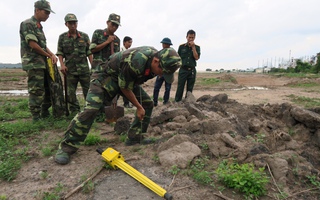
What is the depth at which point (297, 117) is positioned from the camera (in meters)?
4.27

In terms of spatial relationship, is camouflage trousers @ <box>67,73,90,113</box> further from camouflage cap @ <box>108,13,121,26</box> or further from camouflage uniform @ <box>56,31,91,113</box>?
camouflage cap @ <box>108,13,121,26</box>

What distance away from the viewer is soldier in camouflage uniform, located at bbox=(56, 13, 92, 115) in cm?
476

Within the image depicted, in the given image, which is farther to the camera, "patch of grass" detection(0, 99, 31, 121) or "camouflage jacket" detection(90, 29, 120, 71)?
"patch of grass" detection(0, 99, 31, 121)

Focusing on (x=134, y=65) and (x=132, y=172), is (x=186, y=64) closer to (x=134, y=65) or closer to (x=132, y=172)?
(x=134, y=65)

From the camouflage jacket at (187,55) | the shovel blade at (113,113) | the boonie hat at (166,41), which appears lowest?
the shovel blade at (113,113)

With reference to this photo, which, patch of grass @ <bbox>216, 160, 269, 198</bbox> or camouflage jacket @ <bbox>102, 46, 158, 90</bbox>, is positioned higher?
camouflage jacket @ <bbox>102, 46, 158, 90</bbox>

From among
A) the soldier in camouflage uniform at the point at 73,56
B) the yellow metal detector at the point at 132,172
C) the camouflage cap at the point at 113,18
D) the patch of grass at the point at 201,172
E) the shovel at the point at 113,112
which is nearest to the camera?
the yellow metal detector at the point at 132,172

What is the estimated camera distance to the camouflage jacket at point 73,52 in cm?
476

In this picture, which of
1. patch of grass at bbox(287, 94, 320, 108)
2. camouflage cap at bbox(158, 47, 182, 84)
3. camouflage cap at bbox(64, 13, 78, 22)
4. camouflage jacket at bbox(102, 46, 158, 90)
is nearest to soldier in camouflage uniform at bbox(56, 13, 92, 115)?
camouflage cap at bbox(64, 13, 78, 22)

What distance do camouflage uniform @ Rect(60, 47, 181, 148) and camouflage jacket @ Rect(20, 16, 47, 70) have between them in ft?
5.82

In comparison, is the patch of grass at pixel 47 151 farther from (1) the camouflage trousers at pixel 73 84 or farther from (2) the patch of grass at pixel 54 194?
(1) the camouflage trousers at pixel 73 84

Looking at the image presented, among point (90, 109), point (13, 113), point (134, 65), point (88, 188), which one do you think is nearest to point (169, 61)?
point (134, 65)

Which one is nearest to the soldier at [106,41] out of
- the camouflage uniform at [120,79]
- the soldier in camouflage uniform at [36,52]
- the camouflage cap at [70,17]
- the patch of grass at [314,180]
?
the camouflage cap at [70,17]

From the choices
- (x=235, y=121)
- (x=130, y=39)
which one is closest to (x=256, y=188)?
(x=235, y=121)
